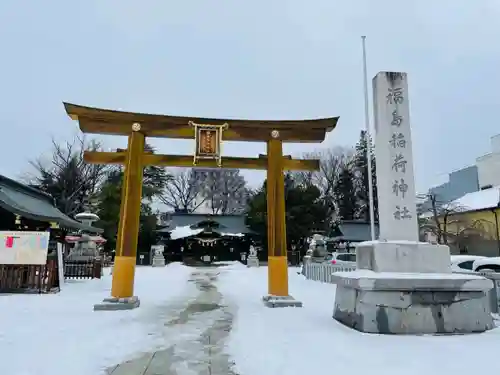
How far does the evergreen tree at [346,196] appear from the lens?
45.3 metres

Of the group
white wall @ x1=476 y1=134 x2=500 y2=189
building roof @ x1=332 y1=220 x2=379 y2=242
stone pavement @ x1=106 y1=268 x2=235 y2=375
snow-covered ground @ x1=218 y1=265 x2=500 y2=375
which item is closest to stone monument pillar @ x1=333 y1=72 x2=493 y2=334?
snow-covered ground @ x1=218 y1=265 x2=500 y2=375

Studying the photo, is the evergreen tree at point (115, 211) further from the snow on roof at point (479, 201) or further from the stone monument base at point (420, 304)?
the stone monument base at point (420, 304)

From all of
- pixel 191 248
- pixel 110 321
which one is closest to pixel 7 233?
pixel 110 321

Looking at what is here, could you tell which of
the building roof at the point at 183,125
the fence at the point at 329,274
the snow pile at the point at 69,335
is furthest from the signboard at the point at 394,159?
the snow pile at the point at 69,335

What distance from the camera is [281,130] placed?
36.5 ft

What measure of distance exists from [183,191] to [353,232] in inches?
1000

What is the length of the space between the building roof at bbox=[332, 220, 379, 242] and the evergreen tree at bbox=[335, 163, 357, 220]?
6.96 metres

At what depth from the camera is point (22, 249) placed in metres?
12.7

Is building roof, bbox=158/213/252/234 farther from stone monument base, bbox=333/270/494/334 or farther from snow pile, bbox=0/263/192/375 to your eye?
stone monument base, bbox=333/270/494/334

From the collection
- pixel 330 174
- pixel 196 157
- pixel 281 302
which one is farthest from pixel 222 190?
pixel 281 302

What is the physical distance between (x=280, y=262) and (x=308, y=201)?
27623mm

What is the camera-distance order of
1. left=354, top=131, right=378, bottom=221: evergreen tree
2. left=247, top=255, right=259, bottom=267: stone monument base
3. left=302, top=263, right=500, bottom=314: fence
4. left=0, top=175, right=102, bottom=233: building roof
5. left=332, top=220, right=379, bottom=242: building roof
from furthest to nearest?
left=354, top=131, right=378, bottom=221: evergreen tree → left=332, top=220, right=379, bottom=242: building roof → left=247, top=255, right=259, bottom=267: stone monument base → left=0, top=175, right=102, bottom=233: building roof → left=302, top=263, right=500, bottom=314: fence

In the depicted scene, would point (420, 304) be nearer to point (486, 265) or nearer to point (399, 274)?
point (399, 274)

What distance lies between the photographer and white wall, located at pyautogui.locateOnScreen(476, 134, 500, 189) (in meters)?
34.7
